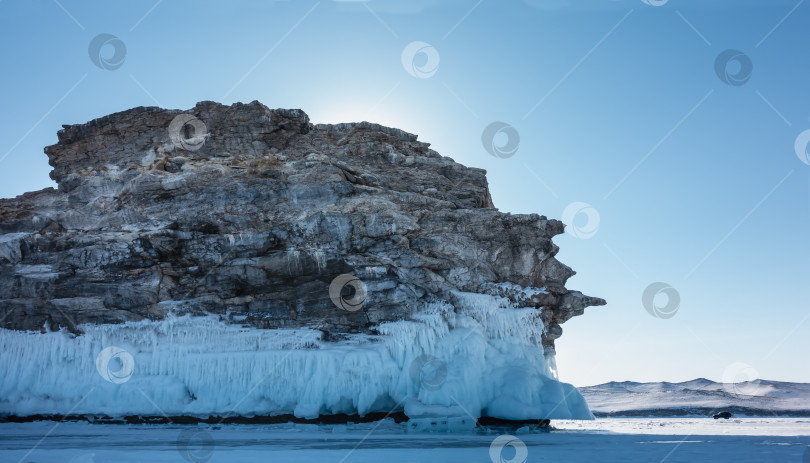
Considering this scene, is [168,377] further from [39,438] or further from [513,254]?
[513,254]

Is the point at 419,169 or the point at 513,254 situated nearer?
the point at 513,254

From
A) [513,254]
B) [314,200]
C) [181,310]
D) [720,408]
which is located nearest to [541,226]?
[513,254]

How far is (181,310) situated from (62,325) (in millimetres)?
7464

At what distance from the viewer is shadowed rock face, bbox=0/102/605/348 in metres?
35.6

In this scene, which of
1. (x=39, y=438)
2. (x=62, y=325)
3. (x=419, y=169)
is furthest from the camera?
(x=419, y=169)

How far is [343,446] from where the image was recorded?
2225 cm

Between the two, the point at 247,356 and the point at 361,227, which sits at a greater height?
the point at 361,227

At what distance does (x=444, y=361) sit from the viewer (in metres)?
34.2
